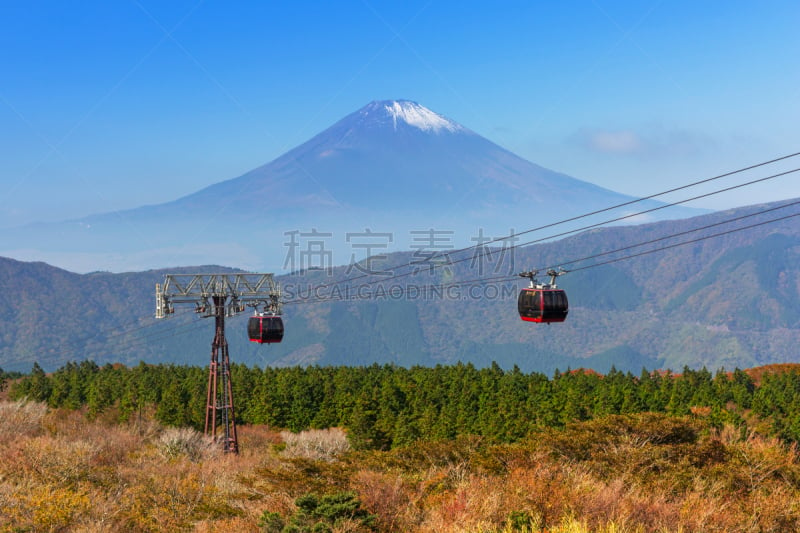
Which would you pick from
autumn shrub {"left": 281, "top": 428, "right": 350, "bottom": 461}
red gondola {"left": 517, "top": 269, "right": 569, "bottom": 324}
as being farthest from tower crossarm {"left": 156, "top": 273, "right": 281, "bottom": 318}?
red gondola {"left": 517, "top": 269, "right": 569, "bottom": 324}

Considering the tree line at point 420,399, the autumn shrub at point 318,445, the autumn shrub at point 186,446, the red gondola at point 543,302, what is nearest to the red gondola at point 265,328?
the autumn shrub at point 186,446

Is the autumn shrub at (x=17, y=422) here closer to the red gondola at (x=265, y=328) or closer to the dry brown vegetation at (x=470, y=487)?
the dry brown vegetation at (x=470, y=487)

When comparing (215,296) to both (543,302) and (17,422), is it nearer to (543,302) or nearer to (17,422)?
(17,422)

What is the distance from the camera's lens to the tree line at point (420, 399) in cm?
7581

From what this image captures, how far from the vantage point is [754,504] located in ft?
84.5

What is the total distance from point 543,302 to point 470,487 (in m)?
7.83

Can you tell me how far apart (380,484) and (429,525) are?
3973 millimetres

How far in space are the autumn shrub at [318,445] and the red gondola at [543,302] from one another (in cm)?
3297

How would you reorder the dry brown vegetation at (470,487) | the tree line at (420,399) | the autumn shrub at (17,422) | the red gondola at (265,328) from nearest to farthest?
1. the dry brown vegetation at (470,487)
2. the red gondola at (265,328)
3. the autumn shrub at (17,422)
4. the tree line at (420,399)

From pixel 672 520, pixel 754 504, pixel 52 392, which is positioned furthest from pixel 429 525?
pixel 52 392

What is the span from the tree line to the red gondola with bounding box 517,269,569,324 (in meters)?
38.9

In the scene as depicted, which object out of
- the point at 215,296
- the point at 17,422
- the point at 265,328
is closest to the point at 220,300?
the point at 215,296

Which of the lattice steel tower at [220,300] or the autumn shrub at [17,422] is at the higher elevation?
the lattice steel tower at [220,300]

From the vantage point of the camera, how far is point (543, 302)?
31.2m
